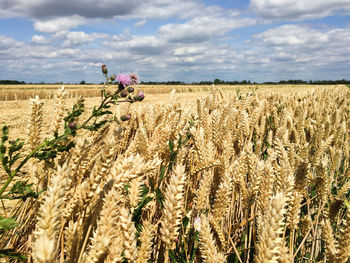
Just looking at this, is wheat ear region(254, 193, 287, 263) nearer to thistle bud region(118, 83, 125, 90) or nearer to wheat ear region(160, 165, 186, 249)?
wheat ear region(160, 165, 186, 249)

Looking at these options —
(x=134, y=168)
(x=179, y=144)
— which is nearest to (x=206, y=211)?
(x=179, y=144)

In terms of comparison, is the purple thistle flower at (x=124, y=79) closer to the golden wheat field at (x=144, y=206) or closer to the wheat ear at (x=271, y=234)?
the golden wheat field at (x=144, y=206)

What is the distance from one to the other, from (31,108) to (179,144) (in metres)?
0.70

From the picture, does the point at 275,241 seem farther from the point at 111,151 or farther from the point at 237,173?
the point at 237,173

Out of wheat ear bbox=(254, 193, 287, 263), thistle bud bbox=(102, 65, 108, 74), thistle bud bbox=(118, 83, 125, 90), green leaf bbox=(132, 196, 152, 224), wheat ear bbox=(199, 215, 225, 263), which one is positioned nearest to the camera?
wheat ear bbox=(254, 193, 287, 263)

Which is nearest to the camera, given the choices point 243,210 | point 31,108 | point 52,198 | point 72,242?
point 52,198

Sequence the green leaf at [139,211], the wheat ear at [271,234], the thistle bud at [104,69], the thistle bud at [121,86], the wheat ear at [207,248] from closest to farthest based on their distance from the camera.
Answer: the wheat ear at [271,234]
the wheat ear at [207,248]
the green leaf at [139,211]
the thistle bud at [121,86]
the thistle bud at [104,69]

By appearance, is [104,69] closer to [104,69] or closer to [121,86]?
[104,69]

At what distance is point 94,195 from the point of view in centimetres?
69

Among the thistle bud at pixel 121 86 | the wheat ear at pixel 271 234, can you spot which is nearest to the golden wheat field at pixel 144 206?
the wheat ear at pixel 271 234

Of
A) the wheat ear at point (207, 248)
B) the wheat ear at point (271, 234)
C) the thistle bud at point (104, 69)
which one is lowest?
the wheat ear at point (207, 248)

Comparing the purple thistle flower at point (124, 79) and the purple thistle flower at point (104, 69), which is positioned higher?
the purple thistle flower at point (104, 69)

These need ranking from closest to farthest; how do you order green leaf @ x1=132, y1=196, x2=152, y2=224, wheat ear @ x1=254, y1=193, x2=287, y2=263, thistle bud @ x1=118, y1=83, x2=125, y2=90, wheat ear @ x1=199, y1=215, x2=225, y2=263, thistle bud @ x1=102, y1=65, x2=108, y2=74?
wheat ear @ x1=254, y1=193, x2=287, y2=263, wheat ear @ x1=199, y1=215, x2=225, y2=263, green leaf @ x1=132, y1=196, x2=152, y2=224, thistle bud @ x1=118, y1=83, x2=125, y2=90, thistle bud @ x1=102, y1=65, x2=108, y2=74

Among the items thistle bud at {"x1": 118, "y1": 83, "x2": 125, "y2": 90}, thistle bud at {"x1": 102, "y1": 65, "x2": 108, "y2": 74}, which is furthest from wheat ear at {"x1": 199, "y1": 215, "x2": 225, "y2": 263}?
thistle bud at {"x1": 102, "y1": 65, "x2": 108, "y2": 74}
